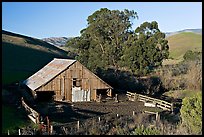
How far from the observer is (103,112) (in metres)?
27.6

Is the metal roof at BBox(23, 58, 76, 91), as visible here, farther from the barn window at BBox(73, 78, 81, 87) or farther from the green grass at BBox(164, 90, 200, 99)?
the green grass at BBox(164, 90, 200, 99)

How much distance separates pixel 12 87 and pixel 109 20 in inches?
639

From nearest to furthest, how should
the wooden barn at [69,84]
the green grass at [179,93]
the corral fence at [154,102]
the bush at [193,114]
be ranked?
the bush at [193,114], the corral fence at [154,102], the wooden barn at [69,84], the green grass at [179,93]

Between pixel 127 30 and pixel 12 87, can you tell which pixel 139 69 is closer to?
pixel 127 30

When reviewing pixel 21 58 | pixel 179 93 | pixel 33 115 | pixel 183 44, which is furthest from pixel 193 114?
pixel 183 44

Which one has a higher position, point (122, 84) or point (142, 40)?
point (142, 40)

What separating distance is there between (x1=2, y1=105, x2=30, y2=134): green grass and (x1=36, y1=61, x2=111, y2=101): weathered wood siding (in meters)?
3.87

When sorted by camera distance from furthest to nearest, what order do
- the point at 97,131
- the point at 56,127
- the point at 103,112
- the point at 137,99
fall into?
1. the point at 137,99
2. the point at 103,112
3. the point at 56,127
4. the point at 97,131

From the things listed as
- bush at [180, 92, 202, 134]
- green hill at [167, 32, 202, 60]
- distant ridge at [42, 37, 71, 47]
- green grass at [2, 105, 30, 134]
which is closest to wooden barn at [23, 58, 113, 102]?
green grass at [2, 105, 30, 134]

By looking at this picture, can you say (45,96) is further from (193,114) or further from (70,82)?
(193,114)

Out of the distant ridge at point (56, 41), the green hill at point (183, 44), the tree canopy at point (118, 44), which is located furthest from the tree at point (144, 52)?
the distant ridge at point (56, 41)

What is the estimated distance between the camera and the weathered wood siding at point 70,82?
31.2m

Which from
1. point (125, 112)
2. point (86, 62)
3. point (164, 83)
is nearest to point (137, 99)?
point (125, 112)

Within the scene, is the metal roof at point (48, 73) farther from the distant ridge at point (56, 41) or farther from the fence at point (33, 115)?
the distant ridge at point (56, 41)
